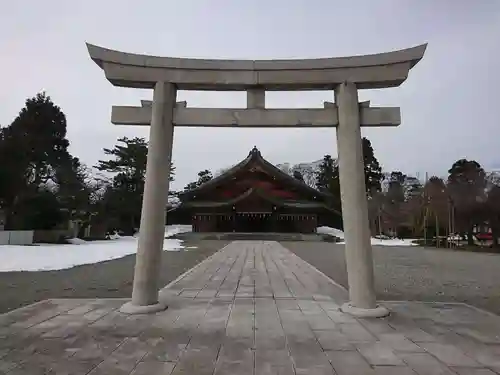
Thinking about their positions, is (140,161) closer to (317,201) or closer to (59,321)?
(317,201)

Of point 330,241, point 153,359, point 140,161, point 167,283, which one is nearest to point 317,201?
point 330,241

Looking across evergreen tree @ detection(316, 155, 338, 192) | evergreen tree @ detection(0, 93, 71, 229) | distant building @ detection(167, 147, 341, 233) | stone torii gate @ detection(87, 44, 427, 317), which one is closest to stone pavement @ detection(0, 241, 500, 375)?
stone torii gate @ detection(87, 44, 427, 317)

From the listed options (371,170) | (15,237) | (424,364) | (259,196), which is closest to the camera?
(424,364)

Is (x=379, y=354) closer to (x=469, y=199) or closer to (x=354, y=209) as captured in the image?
(x=354, y=209)

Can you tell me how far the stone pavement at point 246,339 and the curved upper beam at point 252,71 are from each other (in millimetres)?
3576

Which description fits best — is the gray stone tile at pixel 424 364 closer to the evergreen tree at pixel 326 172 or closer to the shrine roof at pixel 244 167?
the shrine roof at pixel 244 167

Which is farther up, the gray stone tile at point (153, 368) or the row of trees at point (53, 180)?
the row of trees at point (53, 180)

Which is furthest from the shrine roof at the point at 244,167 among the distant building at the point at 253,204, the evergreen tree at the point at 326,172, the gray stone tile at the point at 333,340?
the gray stone tile at the point at 333,340

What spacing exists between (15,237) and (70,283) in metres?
13.7

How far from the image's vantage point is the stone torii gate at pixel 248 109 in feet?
20.1

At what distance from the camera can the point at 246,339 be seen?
4531 mm

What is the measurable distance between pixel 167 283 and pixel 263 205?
976 inches

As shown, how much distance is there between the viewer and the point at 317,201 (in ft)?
121

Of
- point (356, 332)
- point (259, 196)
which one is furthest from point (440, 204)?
point (356, 332)
